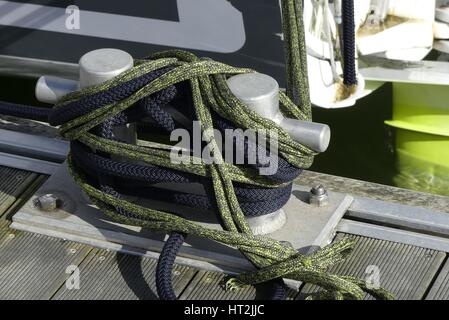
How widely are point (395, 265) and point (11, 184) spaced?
105 centimetres

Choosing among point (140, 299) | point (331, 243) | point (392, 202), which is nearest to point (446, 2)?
point (392, 202)

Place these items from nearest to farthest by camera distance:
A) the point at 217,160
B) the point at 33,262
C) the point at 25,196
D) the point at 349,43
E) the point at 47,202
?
the point at 217,160 < the point at 33,262 < the point at 47,202 < the point at 25,196 < the point at 349,43

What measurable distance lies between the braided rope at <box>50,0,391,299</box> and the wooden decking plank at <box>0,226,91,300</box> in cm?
18

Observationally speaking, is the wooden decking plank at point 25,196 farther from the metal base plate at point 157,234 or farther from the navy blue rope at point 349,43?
the navy blue rope at point 349,43

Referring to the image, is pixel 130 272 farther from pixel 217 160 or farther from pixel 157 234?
pixel 217 160

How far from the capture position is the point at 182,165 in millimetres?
2135

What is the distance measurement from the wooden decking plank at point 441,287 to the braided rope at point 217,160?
127 mm

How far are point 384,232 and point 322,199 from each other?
173 mm

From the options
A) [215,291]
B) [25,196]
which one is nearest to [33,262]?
[25,196]

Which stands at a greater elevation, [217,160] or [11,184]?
[217,160]

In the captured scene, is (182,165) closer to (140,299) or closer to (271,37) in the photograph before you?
(140,299)

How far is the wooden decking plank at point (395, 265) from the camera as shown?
2113 millimetres

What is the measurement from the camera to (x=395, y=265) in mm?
2184

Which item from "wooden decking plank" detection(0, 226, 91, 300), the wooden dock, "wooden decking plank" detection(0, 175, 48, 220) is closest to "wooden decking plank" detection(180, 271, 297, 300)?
the wooden dock
